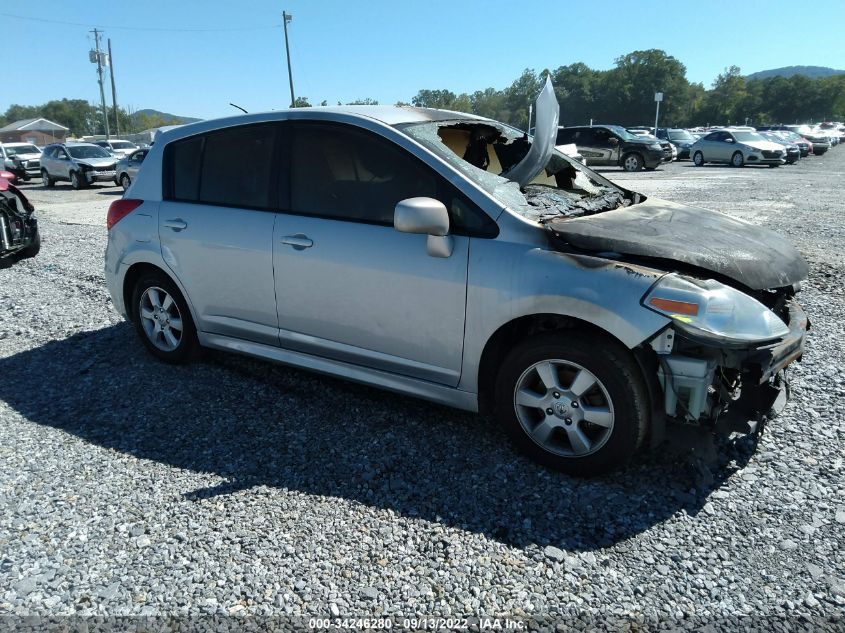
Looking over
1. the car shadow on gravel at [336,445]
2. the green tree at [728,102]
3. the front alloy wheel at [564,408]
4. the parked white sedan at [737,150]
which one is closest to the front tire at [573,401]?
the front alloy wheel at [564,408]

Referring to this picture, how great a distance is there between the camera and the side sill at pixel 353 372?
3580mm

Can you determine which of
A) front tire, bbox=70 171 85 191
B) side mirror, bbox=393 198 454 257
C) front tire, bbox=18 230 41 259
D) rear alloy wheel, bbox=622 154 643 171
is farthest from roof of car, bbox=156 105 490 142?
rear alloy wheel, bbox=622 154 643 171

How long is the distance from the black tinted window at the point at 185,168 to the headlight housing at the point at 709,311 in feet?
10.6

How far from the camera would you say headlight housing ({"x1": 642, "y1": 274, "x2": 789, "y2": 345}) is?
2887 mm

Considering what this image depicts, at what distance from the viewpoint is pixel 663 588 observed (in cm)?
252

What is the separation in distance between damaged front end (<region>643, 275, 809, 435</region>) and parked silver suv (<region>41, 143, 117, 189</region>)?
78.8 ft

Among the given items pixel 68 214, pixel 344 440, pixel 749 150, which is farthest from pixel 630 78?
pixel 344 440

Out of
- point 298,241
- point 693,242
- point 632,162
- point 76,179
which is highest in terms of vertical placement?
point 693,242

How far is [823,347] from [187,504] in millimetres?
4677

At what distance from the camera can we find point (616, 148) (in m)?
24.8

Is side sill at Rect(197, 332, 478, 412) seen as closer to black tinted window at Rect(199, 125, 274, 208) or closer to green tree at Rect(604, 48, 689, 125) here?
black tinted window at Rect(199, 125, 274, 208)

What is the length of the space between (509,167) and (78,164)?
22.7m

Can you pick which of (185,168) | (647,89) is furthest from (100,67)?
(647,89)

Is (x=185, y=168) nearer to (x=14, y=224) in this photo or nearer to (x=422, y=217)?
(x=422, y=217)
